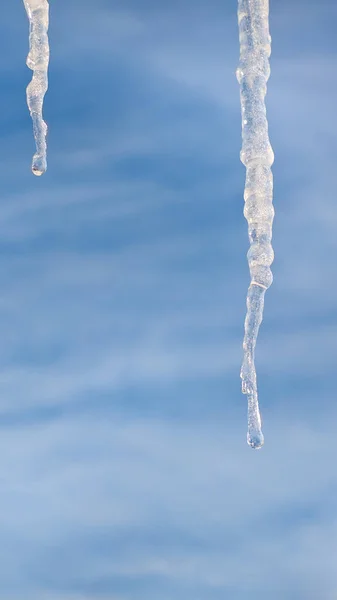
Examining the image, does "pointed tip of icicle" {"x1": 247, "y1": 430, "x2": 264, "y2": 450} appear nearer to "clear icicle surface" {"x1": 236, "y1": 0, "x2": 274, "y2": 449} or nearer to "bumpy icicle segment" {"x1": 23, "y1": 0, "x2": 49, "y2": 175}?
"clear icicle surface" {"x1": 236, "y1": 0, "x2": 274, "y2": 449}

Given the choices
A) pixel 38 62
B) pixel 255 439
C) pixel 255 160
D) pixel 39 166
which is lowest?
pixel 255 439

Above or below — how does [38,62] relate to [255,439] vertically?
above

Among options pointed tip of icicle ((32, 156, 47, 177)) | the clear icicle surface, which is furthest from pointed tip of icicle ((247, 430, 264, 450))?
pointed tip of icicle ((32, 156, 47, 177))

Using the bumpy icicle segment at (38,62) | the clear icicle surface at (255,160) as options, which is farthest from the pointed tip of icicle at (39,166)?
the clear icicle surface at (255,160)

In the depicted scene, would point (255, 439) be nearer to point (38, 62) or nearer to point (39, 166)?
point (39, 166)

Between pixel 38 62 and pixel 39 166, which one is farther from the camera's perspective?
pixel 38 62

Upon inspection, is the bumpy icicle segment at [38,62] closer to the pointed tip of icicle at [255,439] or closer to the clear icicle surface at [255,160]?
the clear icicle surface at [255,160]

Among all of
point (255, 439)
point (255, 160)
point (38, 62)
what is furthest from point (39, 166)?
point (255, 439)

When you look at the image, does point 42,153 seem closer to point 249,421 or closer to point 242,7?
point 242,7
